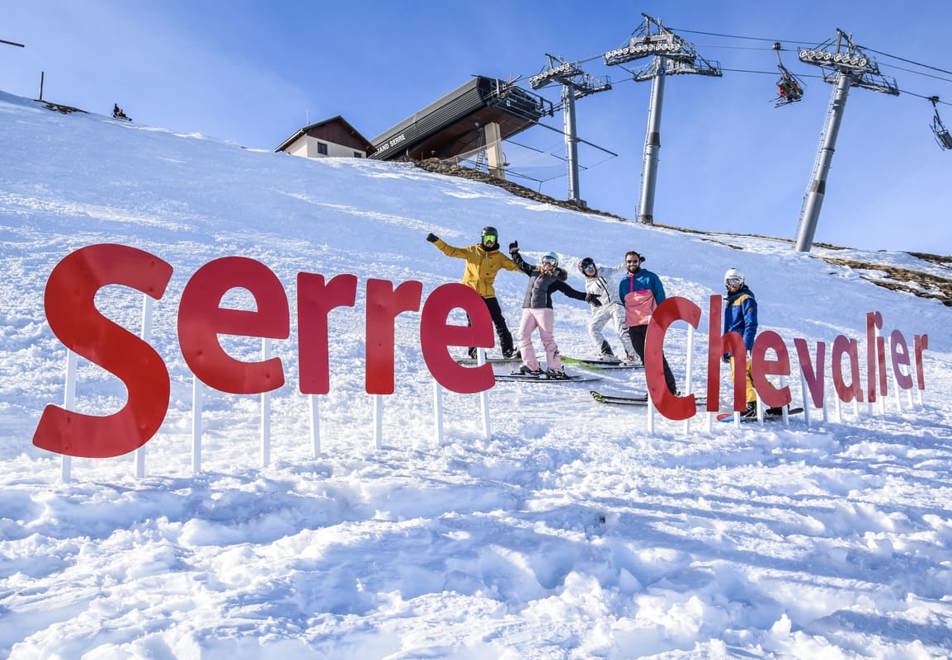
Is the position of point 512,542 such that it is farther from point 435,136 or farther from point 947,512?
point 435,136

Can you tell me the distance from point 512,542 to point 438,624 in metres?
0.81

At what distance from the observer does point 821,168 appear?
2598 cm

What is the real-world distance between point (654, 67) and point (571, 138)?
5291 millimetres

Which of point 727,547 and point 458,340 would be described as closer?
point 727,547

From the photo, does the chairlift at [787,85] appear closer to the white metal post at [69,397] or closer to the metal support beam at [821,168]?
the metal support beam at [821,168]

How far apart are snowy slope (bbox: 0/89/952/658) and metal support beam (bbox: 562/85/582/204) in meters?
25.7

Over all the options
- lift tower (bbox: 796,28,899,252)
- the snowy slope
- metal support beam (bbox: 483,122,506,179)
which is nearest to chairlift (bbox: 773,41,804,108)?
lift tower (bbox: 796,28,899,252)

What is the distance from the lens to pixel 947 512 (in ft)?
13.3

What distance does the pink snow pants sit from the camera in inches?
284

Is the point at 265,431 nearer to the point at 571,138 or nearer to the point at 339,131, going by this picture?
the point at 571,138

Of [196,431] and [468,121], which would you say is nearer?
[196,431]

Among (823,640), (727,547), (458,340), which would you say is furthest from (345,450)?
(823,640)

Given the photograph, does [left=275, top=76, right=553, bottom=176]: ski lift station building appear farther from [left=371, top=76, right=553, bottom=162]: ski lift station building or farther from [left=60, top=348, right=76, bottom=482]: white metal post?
[left=60, top=348, right=76, bottom=482]: white metal post

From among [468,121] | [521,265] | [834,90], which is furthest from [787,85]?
[521,265]
